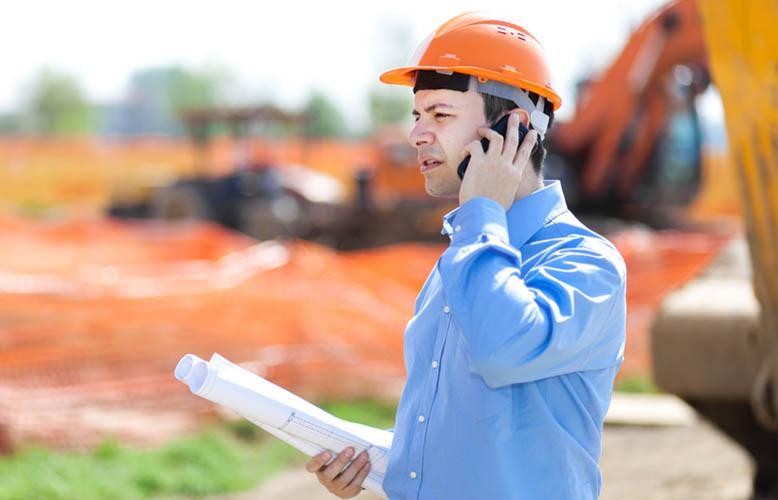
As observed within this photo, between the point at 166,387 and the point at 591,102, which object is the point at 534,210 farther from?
the point at 591,102

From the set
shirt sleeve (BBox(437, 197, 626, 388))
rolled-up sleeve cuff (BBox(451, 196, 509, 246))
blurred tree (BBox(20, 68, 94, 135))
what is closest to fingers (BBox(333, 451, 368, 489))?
shirt sleeve (BBox(437, 197, 626, 388))

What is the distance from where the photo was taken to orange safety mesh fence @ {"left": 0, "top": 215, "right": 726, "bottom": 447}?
292 inches

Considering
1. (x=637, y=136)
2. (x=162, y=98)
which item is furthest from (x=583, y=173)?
(x=162, y=98)

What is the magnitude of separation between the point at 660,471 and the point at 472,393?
5571 mm

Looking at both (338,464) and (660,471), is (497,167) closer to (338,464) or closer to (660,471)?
(338,464)

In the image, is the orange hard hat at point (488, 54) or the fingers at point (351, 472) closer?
the orange hard hat at point (488, 54)

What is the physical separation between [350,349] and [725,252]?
12.0 feet

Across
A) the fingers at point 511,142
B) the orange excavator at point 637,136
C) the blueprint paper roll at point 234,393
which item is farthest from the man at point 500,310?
the orange excavator at point 637,136

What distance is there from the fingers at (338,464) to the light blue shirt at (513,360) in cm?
10

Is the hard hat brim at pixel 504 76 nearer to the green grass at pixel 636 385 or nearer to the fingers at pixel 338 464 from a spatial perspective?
the fingers at pixel 338 464

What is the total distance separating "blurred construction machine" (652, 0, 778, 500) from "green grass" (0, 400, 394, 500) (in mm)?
2606

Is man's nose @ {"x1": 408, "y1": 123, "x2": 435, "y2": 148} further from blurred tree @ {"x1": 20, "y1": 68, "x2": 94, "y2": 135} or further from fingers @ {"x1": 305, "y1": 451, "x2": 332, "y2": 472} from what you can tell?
blurred tree @ {"x1": 20, "y1": 68, "x2": 94, "y2": 135}

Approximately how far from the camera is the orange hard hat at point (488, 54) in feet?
6.96

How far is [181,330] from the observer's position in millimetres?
8609
